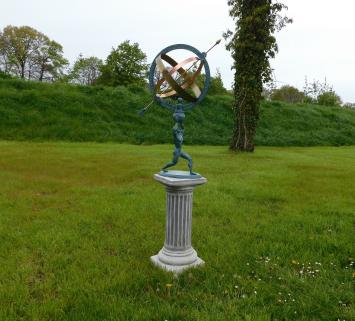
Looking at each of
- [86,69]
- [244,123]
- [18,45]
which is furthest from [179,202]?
[86,69]

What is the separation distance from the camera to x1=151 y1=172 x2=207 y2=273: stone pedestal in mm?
4730

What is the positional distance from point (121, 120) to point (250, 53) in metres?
Answer: 10.2

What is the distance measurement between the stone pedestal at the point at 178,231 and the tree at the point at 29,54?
53119mm

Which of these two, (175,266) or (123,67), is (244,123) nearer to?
(175,266)

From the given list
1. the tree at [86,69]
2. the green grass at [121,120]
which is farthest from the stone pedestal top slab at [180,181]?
the tree at [86,69]

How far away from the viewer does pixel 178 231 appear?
4.82 metres

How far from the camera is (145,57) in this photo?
46188mm

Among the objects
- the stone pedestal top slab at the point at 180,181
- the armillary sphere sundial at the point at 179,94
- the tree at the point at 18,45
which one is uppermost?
the tree at the point at 18,45

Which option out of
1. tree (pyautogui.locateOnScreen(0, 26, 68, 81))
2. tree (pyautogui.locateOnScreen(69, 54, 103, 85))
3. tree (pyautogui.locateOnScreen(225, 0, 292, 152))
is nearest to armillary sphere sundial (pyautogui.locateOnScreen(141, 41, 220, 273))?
tree (pyautogui.locateOnScreen(225, 0, 292, 152))

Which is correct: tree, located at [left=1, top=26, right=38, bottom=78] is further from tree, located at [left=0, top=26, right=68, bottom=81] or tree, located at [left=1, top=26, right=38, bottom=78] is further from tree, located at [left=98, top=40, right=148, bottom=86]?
tree, located at [left=98, top=40, right=148, bottom=86]

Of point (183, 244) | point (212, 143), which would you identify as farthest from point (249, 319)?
point (212, 143)

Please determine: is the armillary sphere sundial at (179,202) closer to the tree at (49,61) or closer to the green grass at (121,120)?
the green grass at (121,120)

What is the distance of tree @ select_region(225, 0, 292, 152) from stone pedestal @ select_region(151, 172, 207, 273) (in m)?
13.6

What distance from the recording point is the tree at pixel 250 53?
17.1 meters
